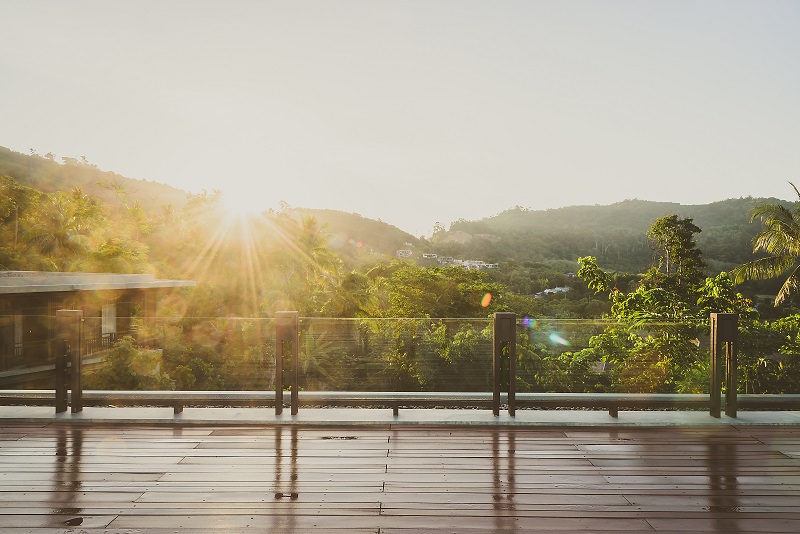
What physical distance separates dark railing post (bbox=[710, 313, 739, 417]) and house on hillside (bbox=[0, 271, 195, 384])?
17.2 ft

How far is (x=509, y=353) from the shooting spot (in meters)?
4.70

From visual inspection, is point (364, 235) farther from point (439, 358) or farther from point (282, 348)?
point (282, 348)

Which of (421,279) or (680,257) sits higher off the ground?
(680,257)

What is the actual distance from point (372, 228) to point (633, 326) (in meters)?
54.0

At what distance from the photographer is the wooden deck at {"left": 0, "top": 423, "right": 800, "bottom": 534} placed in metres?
2.78

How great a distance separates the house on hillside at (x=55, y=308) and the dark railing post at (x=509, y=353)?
3397 millimetres

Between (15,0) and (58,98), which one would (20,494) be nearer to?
(15,0)

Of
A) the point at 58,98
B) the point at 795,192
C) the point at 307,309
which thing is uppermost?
the point at 58,98

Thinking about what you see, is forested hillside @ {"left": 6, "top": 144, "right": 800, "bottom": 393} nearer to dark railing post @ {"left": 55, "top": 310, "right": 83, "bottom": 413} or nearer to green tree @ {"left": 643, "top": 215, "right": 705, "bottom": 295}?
green tree @ {"left": 643, "top": 215, "right": 705, "bottom": 295}

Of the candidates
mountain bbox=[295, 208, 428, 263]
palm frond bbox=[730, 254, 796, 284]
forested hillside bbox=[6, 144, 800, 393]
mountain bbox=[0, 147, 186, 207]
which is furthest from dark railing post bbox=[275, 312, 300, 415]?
mountain bbox=[0, 147, 186, 207]

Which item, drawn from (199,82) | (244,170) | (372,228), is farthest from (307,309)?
(372,228)

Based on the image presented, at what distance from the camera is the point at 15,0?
853 centimetres

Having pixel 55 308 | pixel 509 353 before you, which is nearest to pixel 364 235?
pixel 55 308

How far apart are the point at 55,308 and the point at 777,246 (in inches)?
735
